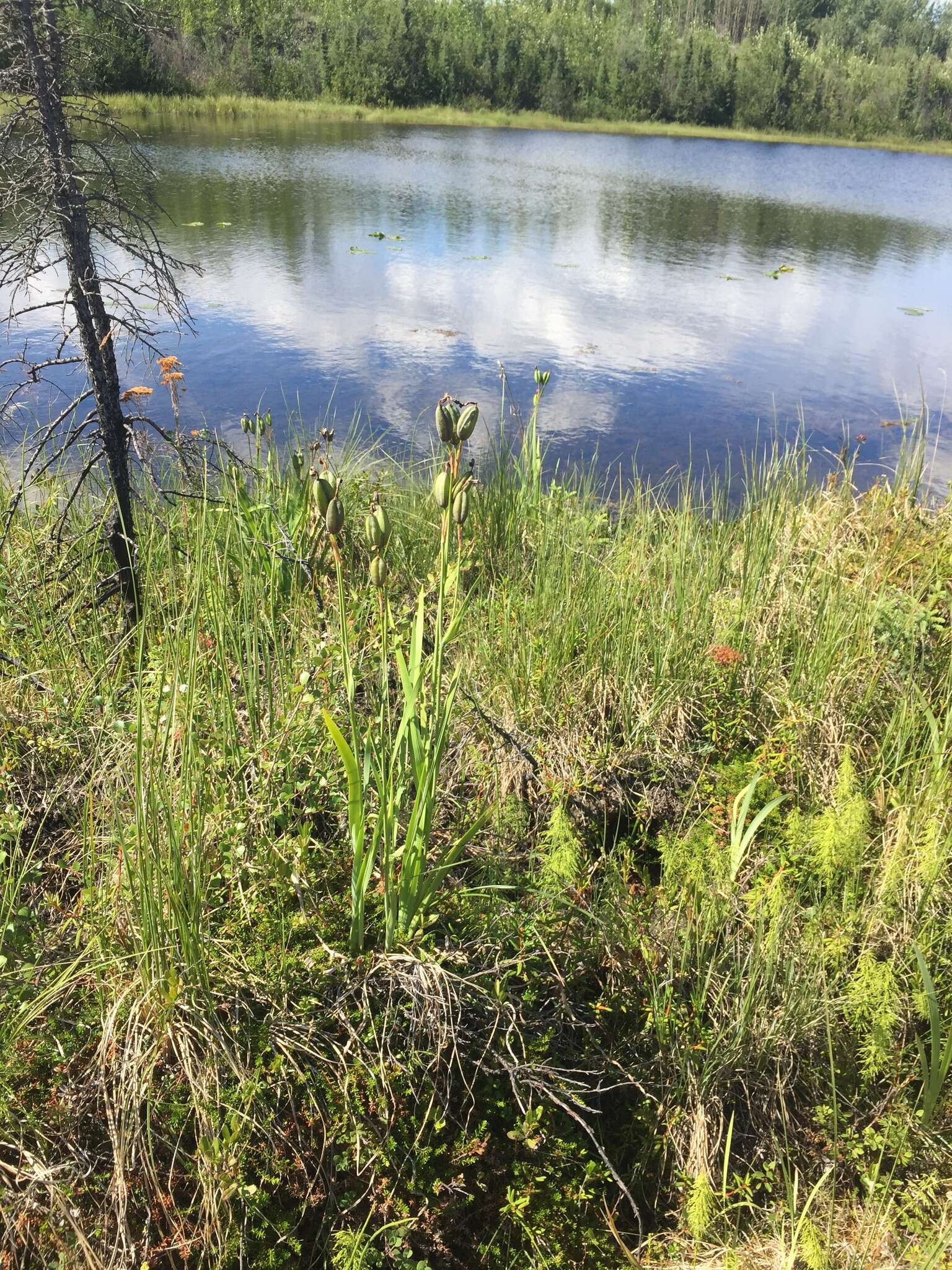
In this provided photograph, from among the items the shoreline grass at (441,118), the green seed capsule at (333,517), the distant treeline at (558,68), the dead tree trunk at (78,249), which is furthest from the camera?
the distant treeline at (558,68)

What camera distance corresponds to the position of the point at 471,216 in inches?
492

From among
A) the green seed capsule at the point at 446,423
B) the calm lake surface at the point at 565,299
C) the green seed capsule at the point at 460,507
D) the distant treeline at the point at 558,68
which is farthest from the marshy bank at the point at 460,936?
the distant treeline at the point at 558,68

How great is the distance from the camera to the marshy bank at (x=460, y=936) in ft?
4.45

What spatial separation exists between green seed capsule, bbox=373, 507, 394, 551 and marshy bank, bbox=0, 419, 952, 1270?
0.4 inches

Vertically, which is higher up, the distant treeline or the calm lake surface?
the distant treeline

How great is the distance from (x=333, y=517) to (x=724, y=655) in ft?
4.62

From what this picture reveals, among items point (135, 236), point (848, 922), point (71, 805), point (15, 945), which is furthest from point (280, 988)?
point (135, 236)

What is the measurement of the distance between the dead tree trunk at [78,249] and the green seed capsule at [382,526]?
110cm

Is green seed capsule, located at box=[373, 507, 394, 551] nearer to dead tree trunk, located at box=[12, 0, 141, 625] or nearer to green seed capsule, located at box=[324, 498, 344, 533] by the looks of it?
green seed capsule, located at box=[324, 498, 344, 533]

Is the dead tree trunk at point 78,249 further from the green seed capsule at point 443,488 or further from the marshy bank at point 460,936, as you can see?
the green seed capsule at point 443,488

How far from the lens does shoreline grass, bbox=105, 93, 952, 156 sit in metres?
22.2

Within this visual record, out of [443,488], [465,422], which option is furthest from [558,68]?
[443,488]

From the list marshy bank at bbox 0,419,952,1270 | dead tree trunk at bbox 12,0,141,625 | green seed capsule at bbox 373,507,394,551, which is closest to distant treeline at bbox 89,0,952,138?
dead tree trunk at bbox 12,0,141,625

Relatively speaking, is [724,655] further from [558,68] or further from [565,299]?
[558,68]
